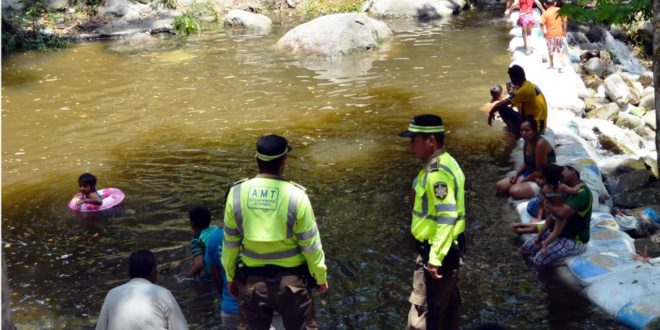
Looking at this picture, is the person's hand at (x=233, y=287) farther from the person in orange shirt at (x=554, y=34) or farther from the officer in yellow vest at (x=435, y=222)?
the person in orange shirt at (x=554, y=34)

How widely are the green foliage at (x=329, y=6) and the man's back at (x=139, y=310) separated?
2157 cm

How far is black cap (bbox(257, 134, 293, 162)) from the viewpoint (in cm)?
424

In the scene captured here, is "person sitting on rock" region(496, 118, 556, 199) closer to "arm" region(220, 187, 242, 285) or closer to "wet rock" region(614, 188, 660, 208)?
"wet rock" region(614, 188, 660, 208)

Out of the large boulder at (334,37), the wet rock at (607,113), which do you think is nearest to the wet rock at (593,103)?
the wet rock at (607,113)

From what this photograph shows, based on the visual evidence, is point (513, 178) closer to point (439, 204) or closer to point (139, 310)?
point (439, 204)

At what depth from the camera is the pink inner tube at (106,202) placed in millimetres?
8547

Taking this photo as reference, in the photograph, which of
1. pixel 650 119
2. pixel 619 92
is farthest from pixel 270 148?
pixel 619 92

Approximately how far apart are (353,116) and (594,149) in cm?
393

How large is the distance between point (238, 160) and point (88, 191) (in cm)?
240

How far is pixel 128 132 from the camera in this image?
39.7 feet

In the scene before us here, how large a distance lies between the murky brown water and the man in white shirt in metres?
1.75

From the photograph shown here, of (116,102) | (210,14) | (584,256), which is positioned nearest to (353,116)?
(116,102)

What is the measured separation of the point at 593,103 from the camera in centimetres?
1232

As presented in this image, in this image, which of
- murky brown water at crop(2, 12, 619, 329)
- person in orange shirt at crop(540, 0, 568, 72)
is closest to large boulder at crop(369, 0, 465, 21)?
murky brown water at crop(2, 12, 619, 329)
